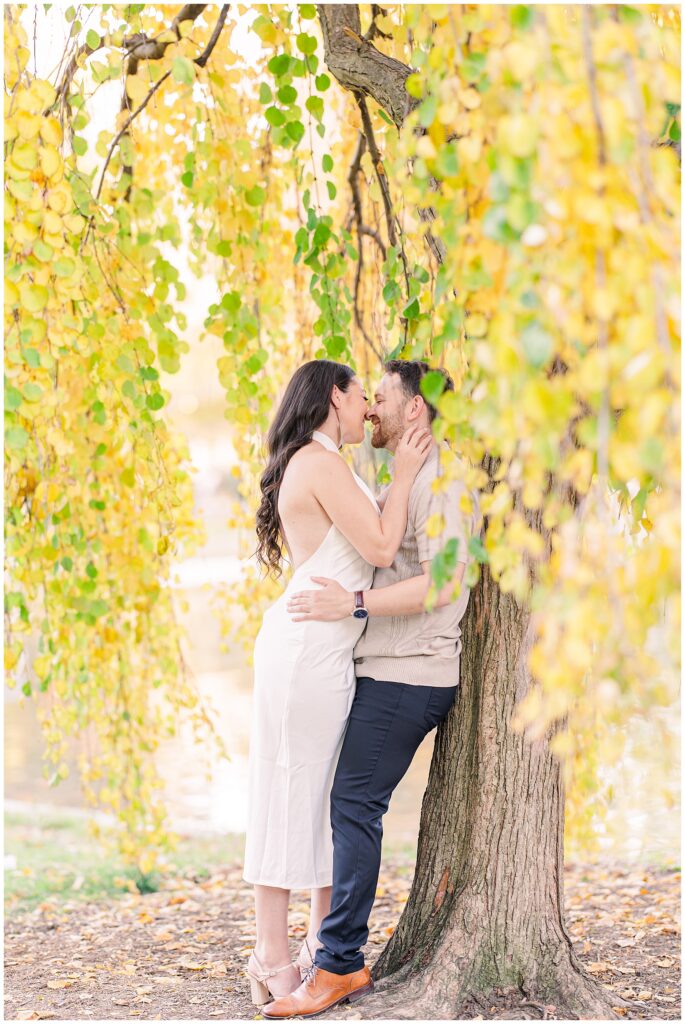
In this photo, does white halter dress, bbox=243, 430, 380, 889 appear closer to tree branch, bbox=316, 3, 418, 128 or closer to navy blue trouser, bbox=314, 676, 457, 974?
navy blue trouser, bbox=314, 676, 457, 974

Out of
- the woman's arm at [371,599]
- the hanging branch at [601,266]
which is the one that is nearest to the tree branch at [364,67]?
the woman's arm at [371,599]

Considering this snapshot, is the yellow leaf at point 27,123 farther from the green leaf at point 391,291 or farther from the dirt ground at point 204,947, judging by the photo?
the dirt ground at point 204,947

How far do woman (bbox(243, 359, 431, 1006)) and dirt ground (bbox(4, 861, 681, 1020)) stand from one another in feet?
0.93

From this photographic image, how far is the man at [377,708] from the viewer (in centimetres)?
222

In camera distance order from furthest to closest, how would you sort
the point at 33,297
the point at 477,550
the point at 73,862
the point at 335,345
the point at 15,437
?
the point at 73,862 → the point at 335,345 → the point at 15,437 → the point at 33,297 → the point at 477,550

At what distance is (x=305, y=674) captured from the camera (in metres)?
2.30

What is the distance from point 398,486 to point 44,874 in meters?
2.93

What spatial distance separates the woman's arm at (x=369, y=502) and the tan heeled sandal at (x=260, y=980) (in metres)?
1.00

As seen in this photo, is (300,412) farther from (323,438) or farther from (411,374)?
(411,374)

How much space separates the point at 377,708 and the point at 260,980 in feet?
2.37

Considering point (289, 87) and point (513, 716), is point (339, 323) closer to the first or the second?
point (289, 87)

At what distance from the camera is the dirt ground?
2395 mm

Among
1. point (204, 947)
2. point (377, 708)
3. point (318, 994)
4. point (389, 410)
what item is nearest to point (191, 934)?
point (204, 947)

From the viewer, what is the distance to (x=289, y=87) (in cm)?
255
